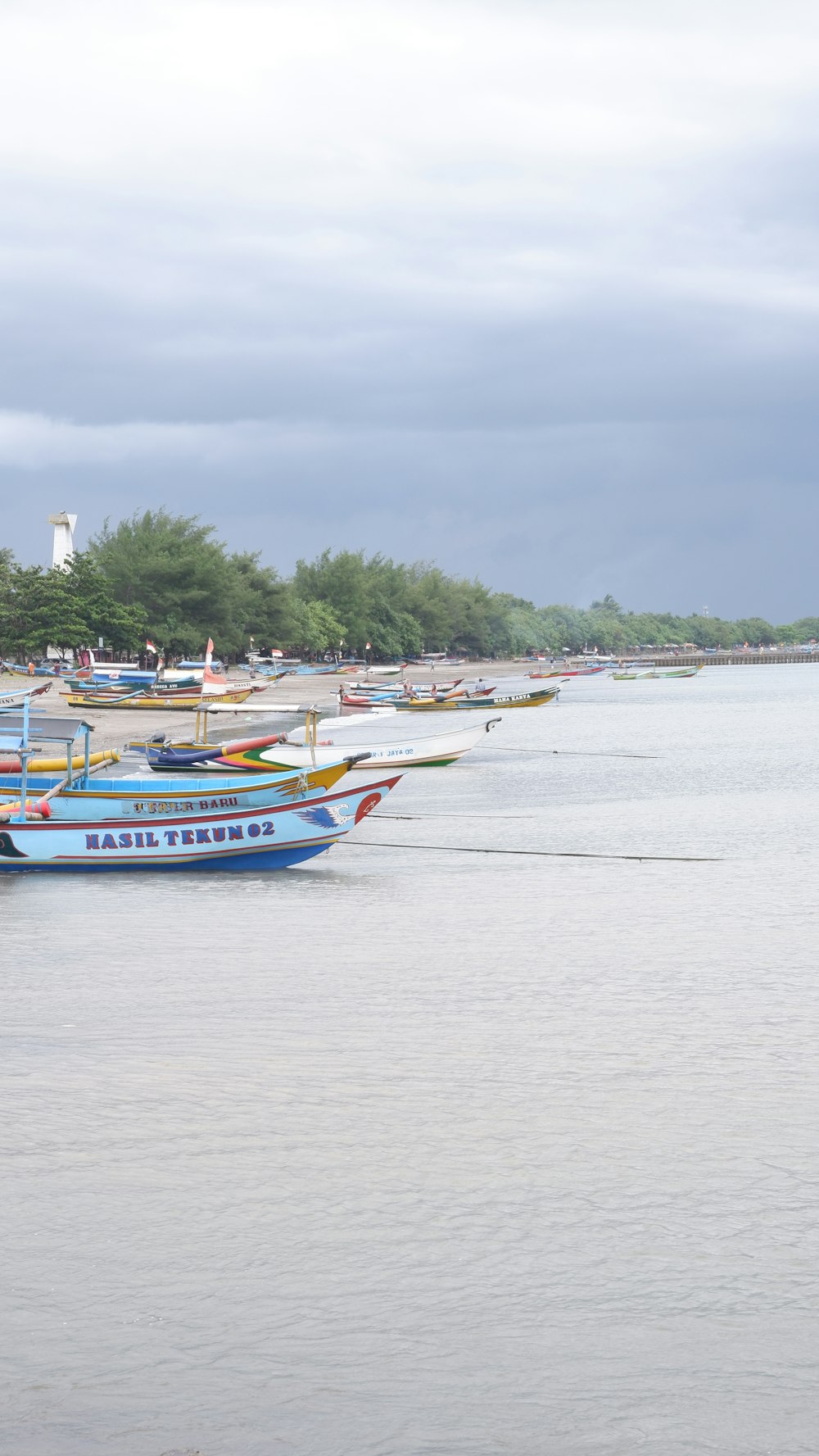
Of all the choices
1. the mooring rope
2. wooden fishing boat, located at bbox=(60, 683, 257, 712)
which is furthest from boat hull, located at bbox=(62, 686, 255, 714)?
the mooring rope

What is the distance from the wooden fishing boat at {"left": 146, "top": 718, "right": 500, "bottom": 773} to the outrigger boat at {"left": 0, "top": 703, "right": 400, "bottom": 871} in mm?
1547

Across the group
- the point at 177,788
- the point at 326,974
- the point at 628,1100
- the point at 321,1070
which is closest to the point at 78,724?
the point at 177,788

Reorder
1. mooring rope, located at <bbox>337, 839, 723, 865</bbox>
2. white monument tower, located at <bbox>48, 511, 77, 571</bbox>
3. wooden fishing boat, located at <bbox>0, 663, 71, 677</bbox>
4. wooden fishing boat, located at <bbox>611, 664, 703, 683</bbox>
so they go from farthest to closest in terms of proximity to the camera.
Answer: wooden fishing boat, located at <bbox>611, 664, 703, 683</bbox>, white monument tower, located at <bbox>48, 511, 77, 571</bbox>, wooden fishing boat, located at <bbox>0, 663, 71, 677</bbox>, mooring rope, located at <bbox>337, 839, 723, 865</bbox>

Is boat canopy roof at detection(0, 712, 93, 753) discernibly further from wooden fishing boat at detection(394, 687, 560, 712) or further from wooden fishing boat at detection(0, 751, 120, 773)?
wooden fishing boat at detection(394, 687, 560, 712)

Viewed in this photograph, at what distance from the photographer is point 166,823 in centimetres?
2211

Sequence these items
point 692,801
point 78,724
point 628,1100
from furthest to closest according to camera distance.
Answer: point 692,801, point 78,724, point 628,1100

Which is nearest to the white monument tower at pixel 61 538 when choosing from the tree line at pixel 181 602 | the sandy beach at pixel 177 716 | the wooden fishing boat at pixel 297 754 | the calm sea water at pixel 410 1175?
the tree line at pixel 181 602

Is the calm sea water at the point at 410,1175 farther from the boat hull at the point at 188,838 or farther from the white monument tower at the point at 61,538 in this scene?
the white monument tower at the point at 61,538

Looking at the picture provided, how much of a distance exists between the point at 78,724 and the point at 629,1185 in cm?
1586

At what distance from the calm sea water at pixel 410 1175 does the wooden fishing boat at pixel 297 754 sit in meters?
7.65

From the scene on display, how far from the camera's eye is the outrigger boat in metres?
22.1

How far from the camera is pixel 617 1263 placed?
803cm

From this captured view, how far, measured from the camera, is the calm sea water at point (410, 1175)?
6.50 m

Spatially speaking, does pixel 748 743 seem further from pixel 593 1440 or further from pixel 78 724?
pixel 593 1440
